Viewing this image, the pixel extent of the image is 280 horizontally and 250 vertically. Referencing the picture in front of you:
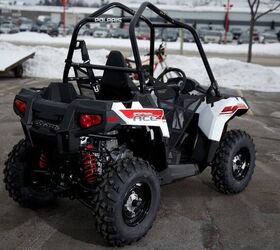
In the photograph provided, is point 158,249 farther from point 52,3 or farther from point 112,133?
point 52,3

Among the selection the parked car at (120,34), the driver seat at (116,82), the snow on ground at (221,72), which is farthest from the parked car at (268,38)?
the driver seat at (116,82)

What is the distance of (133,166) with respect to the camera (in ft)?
11.3

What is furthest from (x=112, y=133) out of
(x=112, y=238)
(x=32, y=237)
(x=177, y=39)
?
(x=177, y=39)

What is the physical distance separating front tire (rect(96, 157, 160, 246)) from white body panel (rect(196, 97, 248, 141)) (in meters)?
1.03

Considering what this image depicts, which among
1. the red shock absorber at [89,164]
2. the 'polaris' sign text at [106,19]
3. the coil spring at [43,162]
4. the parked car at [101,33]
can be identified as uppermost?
the 'polaris' sign text at [106,19]

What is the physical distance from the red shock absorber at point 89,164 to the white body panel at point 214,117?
4.46 ft

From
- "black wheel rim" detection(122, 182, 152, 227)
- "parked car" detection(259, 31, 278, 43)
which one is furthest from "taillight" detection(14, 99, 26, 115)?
"parked car" detection(259, 31, 278, 43)

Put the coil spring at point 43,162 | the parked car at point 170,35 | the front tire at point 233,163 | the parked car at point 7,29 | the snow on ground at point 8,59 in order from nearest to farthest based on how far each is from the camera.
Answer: the coil spring at point 43,162 < the front tire at point 233,163 < the snow on ground at point 8,59 < the parked car at point 170,35 < the parked car at point 7,29

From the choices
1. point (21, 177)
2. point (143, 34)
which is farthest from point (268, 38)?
point (21, 177)

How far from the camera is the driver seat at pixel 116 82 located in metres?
3.80

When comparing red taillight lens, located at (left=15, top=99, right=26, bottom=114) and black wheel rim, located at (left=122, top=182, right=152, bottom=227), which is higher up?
red taillight lens, located at (left=15, top=99, right=26, bottom=114)

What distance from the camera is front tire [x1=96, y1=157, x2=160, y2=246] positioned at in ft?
10.9

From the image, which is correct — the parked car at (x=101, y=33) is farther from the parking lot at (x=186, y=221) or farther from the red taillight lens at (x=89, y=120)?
the red taillight lens at (x=89, y=120)

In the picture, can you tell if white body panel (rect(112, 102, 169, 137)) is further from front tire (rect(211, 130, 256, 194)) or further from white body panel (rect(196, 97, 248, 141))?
front tire (rect(211, 130, 256, 194))
